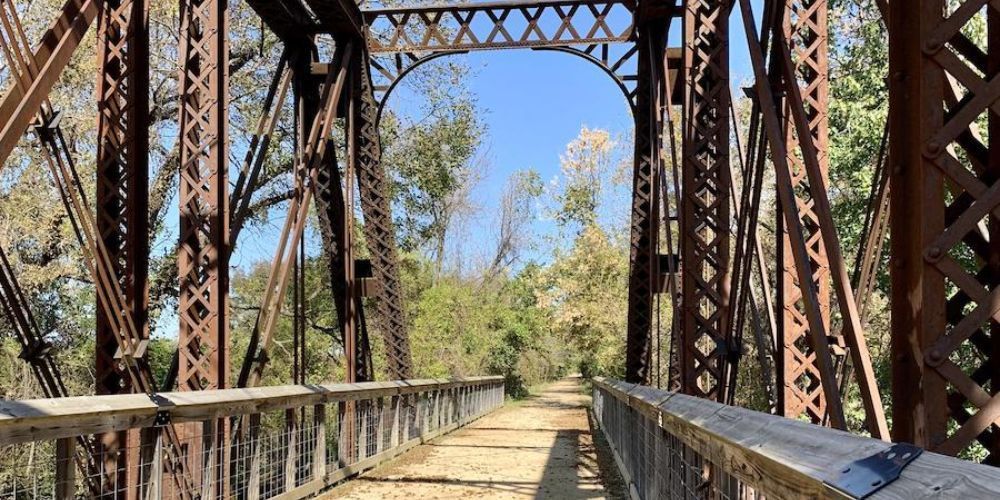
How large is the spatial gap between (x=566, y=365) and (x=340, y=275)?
56.9 m

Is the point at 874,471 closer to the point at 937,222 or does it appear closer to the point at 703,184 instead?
the point at 937,222

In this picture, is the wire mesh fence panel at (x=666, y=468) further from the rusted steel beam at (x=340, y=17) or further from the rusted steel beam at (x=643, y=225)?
the rusted steel beam at (x=340, y=17)

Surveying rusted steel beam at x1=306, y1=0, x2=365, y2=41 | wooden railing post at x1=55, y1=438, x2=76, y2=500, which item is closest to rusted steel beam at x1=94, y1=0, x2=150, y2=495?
wooden railing post at x1=55, y1=438, x2=76, y2=500

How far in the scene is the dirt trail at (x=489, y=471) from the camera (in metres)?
7.85

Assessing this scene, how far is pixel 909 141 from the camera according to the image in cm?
266

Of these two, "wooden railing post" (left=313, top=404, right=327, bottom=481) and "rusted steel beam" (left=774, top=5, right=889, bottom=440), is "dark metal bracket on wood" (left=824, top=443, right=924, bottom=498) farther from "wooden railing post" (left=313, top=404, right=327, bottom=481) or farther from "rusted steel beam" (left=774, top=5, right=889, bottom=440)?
"wooden railing post" (left=313, top=404, right=327, bottom=481)

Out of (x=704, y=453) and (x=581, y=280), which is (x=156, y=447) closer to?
(x=704, y=453)

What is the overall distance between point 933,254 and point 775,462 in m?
0.93

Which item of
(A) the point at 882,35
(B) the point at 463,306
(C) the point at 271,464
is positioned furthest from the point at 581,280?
(C) the point at 271,464

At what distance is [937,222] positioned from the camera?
8.37 feet

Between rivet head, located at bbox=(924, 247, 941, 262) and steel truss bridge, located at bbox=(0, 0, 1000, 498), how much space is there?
0.6 inches

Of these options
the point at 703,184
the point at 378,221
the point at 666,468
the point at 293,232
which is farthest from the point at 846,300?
the point at 378,221

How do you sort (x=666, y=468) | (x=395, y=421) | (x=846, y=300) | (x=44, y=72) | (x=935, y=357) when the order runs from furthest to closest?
(x=395, y=421) < (x=666, y=468) < (x=44, y=72) < (x=846, y=300) < (x=935, y=357)

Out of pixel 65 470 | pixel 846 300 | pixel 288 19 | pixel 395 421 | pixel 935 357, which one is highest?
pixel 288 19
